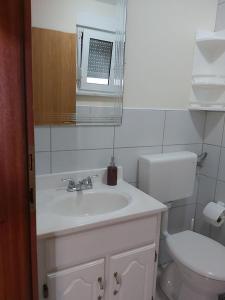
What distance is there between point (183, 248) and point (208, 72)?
1210 millimetres

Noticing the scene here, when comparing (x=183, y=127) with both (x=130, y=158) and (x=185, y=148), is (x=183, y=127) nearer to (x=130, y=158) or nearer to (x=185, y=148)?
(x=185, y=148)

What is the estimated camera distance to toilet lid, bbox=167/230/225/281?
1.30 metres

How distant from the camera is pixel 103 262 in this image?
1.11m

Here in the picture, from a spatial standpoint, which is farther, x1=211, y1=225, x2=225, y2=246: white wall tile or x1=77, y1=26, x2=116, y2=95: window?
x1=211, y1=225, x2=225, y2=246: white wall tile

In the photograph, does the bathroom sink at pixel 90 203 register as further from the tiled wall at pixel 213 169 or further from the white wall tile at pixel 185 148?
the tiled wall at pixel 213 169

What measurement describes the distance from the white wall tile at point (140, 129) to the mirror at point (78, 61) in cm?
7

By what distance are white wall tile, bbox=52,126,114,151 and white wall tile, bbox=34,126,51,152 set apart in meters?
0.03

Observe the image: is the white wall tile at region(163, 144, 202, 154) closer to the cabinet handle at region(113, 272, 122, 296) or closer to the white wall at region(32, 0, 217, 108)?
the white wall at region(32, 0, 217, 108)

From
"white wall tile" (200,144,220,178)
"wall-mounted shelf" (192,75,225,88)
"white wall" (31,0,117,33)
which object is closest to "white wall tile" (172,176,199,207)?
"white wall tile" (200,144,220,178)

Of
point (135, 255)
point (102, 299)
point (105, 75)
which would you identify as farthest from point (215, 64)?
point (102, 299)

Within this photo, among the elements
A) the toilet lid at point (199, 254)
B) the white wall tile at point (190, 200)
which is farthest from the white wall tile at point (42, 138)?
the white wall tile at point (190, 200)

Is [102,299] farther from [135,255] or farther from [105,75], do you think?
[105,75]

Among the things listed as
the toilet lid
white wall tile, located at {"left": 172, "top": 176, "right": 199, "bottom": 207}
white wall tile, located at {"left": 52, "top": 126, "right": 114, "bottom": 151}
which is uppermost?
white wall tile, located at {"left": 52, "top": 126, "right": 114, "bottom": 151}

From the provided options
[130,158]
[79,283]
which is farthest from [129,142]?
[79,283]
